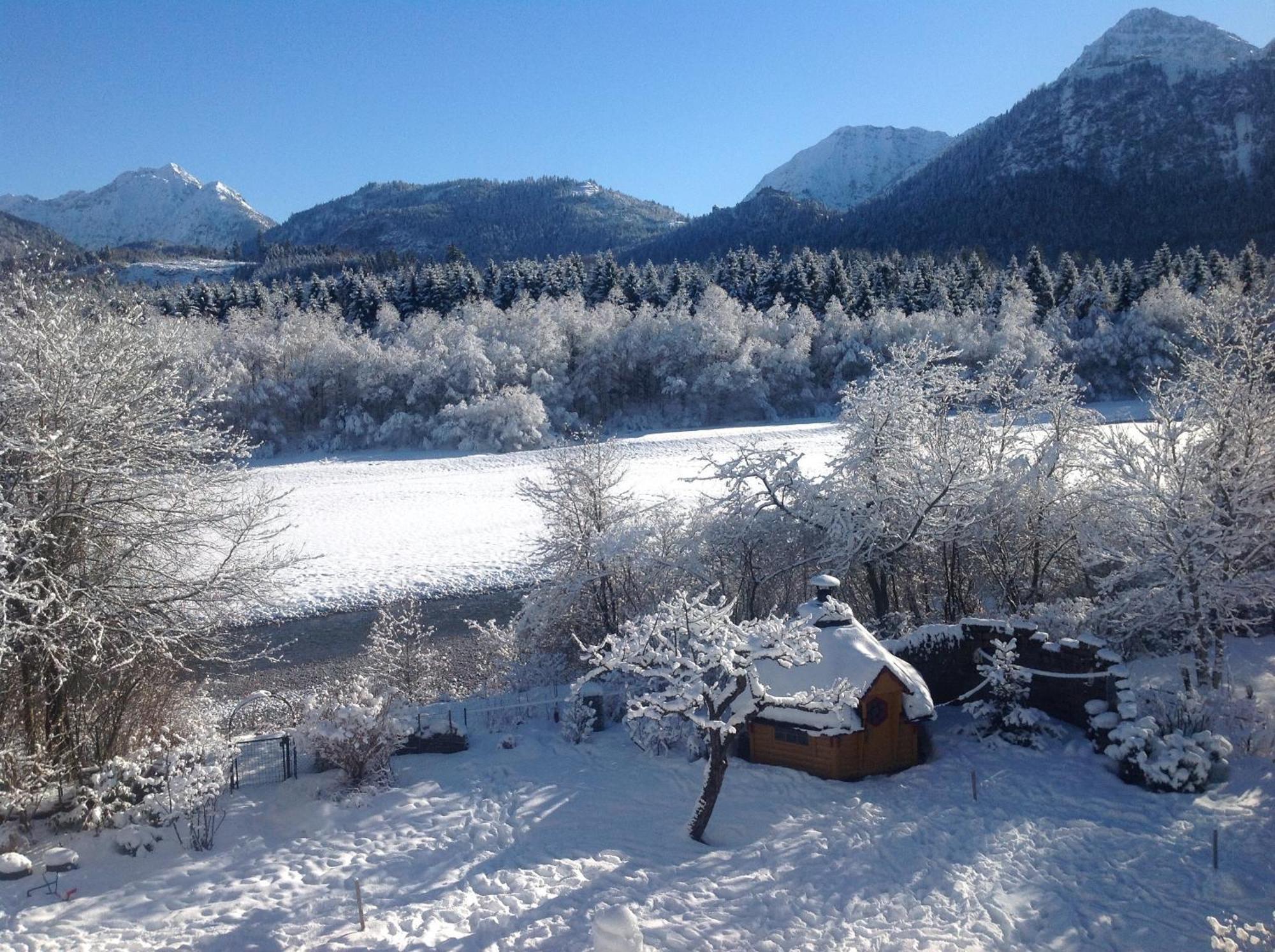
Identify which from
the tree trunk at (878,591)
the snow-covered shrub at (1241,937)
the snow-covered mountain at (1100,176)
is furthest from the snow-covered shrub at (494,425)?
the snow-covered mountain at (1100,176)

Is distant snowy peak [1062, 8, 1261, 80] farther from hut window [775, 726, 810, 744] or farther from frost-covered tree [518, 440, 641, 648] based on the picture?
hut window [775, 726, 810, 744]

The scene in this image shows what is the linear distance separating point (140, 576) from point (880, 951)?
1003cm

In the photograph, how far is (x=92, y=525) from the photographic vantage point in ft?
33.3

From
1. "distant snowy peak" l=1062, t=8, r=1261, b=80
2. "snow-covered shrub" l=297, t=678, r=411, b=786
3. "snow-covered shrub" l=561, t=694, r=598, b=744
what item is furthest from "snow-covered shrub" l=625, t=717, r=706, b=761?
"distant snowy peak" l=1062, t=8, r=1261, b=80

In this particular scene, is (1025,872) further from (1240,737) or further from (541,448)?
(541,448)

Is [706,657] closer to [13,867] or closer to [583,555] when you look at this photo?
[13,867]

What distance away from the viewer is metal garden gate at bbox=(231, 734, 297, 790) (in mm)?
10703

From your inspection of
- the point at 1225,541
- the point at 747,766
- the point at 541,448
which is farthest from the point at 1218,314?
the point at 541,448

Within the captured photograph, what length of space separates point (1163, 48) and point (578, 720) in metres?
192

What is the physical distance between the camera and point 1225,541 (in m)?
11.7

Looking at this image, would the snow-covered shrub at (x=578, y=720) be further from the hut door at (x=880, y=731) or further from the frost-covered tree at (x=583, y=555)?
the hut door at (x=880, y=731)

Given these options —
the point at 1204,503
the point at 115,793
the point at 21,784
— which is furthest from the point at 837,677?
the point at 21,784

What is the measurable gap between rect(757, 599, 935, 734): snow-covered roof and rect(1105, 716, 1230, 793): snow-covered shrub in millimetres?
2517

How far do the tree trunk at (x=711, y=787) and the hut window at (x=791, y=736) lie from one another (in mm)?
2119
